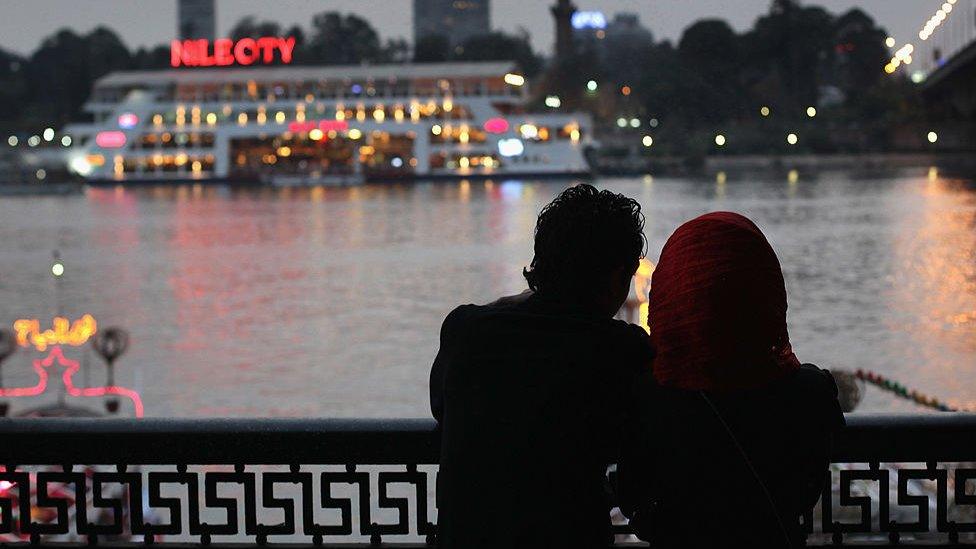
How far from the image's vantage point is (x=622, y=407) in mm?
2551

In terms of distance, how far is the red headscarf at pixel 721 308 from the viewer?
2.41m

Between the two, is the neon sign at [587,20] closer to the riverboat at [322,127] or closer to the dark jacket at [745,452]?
the riverboat at [322,127]

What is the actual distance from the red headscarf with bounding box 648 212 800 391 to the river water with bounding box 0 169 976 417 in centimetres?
1706

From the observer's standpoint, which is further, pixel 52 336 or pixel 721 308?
pixel 52 336

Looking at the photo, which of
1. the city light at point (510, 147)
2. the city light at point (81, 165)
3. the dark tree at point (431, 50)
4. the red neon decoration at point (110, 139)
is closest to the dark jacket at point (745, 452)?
the city light at point (510, 147)

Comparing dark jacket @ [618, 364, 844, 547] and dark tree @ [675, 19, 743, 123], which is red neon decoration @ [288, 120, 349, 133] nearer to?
dark tree @ [675, 19, 743, 123]

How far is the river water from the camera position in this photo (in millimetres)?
23844

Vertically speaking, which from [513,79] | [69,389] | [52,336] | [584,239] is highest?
[513,79]

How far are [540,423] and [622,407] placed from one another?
0.16 metres

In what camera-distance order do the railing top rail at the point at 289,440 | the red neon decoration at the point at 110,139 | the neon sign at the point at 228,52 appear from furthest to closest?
the neon sign at the point at 228,52 < the red neon decoration at the point at 110,139 < the railing top rail at the point at 289,440

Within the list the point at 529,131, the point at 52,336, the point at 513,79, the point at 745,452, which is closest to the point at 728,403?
the point at 745,452

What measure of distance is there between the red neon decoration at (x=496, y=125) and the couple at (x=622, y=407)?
259ft

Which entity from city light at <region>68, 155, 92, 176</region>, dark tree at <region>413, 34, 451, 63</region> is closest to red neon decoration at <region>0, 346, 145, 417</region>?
city light at <region>68, 155, 92, 176</region>

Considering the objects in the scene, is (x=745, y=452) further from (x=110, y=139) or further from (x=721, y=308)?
(x=110, y=139)
